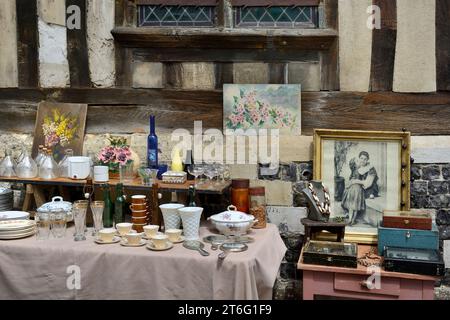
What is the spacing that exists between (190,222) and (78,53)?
5.14 feet

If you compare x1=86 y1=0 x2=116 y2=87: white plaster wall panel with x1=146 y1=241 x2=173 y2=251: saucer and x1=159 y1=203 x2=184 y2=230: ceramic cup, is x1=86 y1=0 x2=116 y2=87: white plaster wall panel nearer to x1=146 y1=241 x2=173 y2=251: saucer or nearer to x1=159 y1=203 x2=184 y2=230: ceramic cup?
x1=159 y1=203 x2=184 y2=230: ceramic cup

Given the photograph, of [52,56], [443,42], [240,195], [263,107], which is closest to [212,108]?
[263,107]

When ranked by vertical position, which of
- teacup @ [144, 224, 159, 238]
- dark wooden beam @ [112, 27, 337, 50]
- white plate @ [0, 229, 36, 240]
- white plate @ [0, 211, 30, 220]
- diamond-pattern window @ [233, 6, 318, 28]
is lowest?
white plate @ [0, 229, 36, 240]

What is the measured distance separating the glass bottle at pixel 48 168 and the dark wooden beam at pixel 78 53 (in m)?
0.61

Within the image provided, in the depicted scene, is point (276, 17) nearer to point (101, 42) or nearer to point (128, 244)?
point (101, 42)

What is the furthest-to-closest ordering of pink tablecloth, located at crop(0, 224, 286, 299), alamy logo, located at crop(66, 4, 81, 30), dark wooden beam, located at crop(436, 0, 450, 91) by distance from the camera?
alamy logo, located at crop(66, 4, 81, 30)
dark wooden beam, located at crop(436, 0, 450, 91)
pink tablecloth, located at crop(0, 224, 286, 299)

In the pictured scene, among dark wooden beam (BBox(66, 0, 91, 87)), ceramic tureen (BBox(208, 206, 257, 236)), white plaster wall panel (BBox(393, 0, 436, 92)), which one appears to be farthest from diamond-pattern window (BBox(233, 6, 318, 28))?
ceramic tureen (BBox(208, 206, 257, 236))

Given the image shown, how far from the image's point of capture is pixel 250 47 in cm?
341

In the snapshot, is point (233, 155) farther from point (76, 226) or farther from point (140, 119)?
point (76, 226)

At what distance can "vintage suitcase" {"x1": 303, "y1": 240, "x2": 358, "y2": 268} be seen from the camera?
278cm

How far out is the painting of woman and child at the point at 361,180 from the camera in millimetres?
3305

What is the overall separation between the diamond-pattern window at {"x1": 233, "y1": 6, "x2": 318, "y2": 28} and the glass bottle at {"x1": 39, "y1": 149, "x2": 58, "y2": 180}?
1542mm

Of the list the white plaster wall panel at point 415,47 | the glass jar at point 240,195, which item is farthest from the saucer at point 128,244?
the white plaster wall panel at point 415,47

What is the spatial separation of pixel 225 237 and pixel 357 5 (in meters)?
1.73
